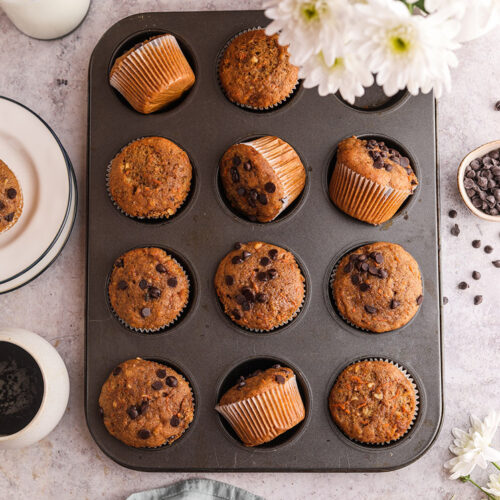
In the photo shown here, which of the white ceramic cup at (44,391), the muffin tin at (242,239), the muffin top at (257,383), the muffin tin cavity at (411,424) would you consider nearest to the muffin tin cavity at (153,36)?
the muffin tin at (242,239)

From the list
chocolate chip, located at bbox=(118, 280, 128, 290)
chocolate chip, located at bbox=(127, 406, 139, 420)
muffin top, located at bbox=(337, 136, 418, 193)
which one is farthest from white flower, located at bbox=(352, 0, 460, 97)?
chocolate chip, located at bbox=(127, 406, 139, 420)

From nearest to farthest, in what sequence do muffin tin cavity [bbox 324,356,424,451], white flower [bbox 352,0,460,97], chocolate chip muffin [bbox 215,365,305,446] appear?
white flower [bbox 352,0,460,97] < chocolate chip muffin [bbox 215,365,305,446] < muffin tin cavity [bbox 324,356,424,451]

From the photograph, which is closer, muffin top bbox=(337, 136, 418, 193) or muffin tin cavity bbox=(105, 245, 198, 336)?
muffin top bbox=(337, 136, 418, 193)

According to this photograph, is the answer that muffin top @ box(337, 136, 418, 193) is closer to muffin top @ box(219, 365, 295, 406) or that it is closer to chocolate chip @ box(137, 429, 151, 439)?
muffin top @ box(219, 365, 295, 406)

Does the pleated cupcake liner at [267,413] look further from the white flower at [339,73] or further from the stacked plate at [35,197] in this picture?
the white flower at [339,73]

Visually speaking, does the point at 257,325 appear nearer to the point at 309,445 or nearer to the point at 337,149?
the point at 309,445

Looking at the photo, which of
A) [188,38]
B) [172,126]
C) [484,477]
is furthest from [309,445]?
[188,38]

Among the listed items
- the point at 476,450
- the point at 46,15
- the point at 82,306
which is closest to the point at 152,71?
the point at 46,15
